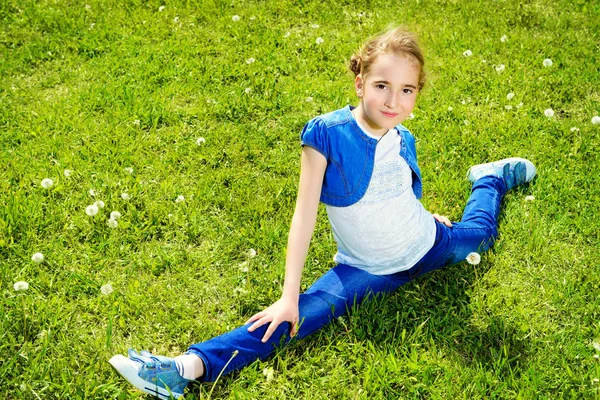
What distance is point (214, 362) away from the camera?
251 centimetres

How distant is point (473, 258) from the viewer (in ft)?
10.1

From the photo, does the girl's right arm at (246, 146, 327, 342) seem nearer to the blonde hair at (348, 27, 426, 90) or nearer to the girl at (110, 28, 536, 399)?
the girl at (110, 28, 536, 399)

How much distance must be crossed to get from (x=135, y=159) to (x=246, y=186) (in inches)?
28.7

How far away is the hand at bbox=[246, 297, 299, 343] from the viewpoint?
8.41ft

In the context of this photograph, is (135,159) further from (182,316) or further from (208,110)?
(182,316)

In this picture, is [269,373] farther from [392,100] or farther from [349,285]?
[392,100]

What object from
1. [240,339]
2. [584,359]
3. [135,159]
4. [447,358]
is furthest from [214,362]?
[135,159]

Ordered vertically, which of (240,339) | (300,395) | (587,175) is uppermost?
(587,175)

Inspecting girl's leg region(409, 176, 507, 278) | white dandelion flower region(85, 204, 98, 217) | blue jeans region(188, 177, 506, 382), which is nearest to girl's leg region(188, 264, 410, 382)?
blue jeans region(188, 177, 506, 382)

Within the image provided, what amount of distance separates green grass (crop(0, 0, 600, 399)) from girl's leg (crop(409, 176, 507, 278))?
2.9 inches

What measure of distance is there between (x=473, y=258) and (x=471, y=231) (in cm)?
14

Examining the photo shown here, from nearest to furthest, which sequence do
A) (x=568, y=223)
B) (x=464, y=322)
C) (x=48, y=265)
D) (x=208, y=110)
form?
(x=464, y=322), (x=48, y=265), (x=568, y=223), (x=208, y=110)

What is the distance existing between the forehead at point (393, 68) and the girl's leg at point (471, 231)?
0.81 m

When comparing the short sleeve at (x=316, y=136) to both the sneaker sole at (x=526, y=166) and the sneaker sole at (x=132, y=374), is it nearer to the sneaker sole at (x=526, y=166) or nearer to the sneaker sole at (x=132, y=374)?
the sneaker sole at (x=132, y=374)
